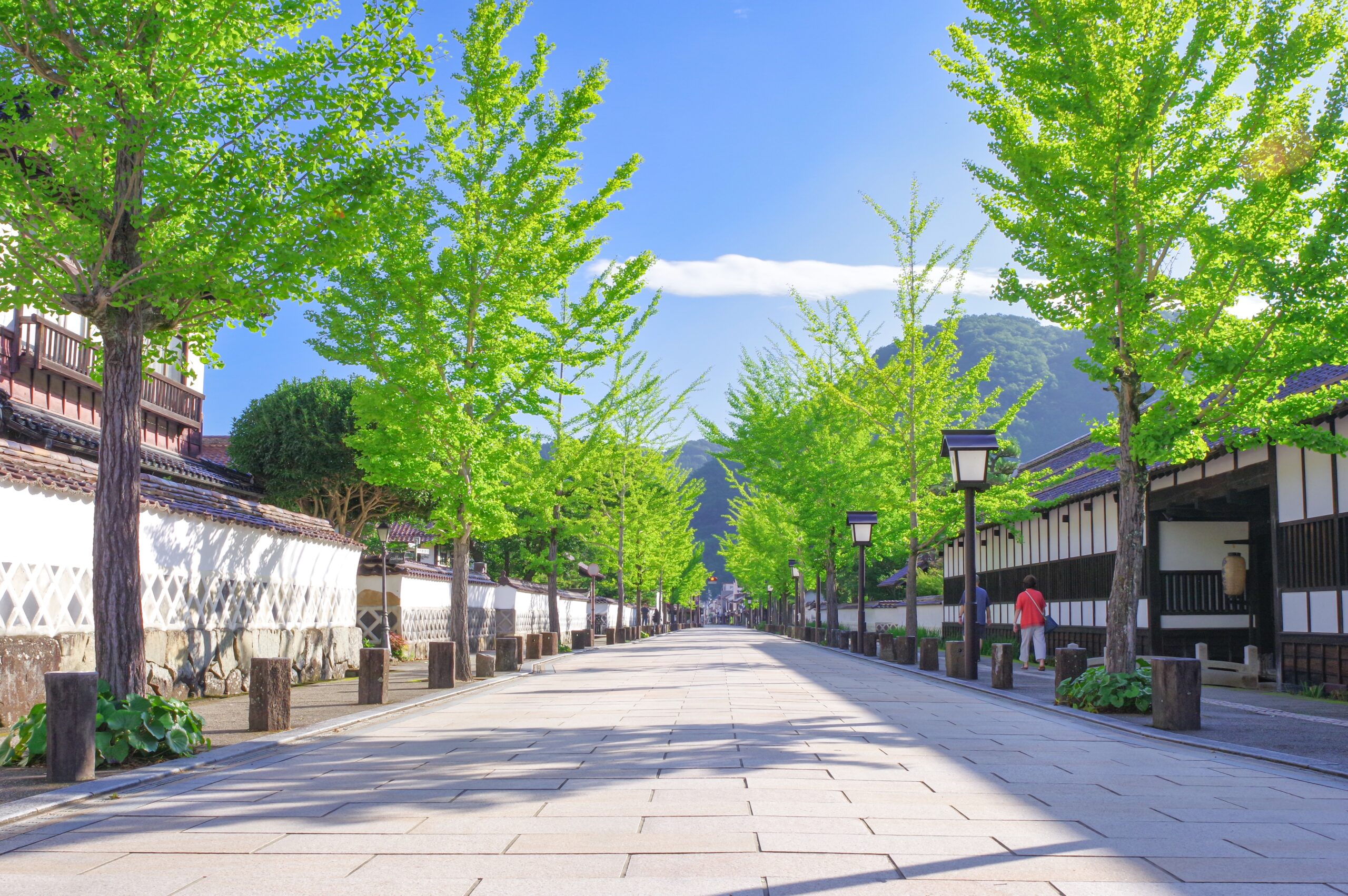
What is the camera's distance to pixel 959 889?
468cm

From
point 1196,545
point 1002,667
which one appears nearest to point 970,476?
point 1002,667

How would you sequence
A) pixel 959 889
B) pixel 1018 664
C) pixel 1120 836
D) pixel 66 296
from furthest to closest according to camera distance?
1. pixel 1018 664
2. pixel 66 296
3. pixel 1120 836
4. pixel 959 889

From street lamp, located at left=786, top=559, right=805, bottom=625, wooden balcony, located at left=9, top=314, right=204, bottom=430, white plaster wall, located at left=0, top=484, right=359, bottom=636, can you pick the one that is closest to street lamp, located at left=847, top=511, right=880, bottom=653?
white plaster wall, located at left=0, top=484, right=359, bottom=636

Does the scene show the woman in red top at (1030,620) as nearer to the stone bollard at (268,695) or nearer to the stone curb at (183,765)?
the stone curb at (183,765)

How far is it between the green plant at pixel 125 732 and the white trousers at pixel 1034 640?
55.5 ft

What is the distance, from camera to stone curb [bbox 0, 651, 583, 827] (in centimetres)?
656

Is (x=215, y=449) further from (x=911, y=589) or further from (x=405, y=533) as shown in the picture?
(x=911, y=589)

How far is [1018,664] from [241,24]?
68.8 feet

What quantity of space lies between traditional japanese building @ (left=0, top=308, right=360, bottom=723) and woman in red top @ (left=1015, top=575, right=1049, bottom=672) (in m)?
13.5

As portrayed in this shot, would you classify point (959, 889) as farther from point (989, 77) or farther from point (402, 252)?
point (402, 252)

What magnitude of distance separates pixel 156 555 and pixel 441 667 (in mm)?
4513

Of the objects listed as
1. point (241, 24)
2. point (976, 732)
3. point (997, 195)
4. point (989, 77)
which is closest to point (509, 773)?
point (976, 732)

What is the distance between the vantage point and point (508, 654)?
20.8m

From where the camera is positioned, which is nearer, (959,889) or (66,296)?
(959,889)
